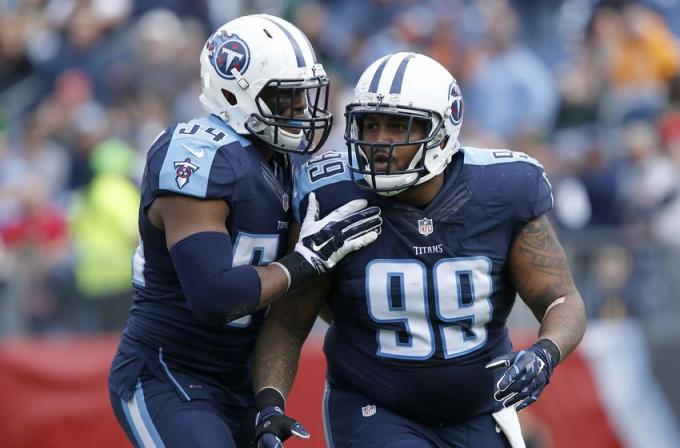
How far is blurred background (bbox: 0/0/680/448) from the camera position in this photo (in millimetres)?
8344

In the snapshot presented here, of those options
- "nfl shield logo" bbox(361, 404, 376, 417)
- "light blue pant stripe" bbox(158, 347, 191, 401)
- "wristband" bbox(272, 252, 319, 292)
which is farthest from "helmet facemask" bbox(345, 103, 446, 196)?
"light blue pant stripe" bbox(158, 347, 191, 401)

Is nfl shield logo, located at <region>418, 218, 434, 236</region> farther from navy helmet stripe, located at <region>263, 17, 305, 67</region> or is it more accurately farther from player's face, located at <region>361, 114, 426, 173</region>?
navy helmet stripe, located at <region>263, 17, 305, 67</region>

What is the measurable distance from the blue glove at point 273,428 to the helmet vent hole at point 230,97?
1.06 meters

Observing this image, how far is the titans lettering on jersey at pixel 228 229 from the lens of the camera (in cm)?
465

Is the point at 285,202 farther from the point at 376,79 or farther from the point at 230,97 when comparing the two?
the point at 376,79

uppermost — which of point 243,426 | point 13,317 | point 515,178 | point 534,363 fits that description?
Result: point 515,178

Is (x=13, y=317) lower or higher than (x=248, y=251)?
lower

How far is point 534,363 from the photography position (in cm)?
444

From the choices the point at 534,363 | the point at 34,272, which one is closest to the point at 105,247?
the point at 34,272

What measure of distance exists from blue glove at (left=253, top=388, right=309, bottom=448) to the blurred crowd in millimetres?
3789

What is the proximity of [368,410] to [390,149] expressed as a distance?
919 mm

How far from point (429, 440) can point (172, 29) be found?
7.89m

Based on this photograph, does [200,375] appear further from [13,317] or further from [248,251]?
[13,317]

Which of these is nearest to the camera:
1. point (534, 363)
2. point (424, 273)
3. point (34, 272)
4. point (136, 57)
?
point (534, 363)
